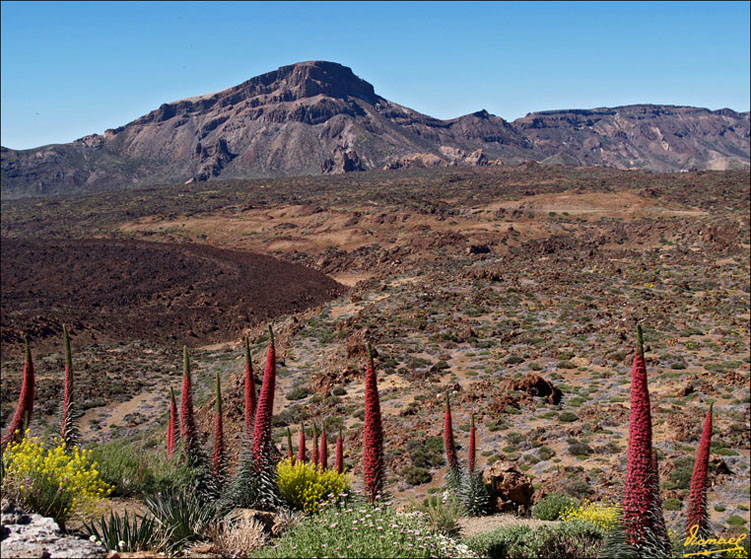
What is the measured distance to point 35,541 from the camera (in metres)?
4.34

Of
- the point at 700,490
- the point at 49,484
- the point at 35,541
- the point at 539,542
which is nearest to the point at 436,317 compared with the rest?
the point at 539,542

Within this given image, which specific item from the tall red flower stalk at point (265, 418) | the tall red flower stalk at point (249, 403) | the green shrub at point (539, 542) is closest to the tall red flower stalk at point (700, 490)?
the green shrub at point (539, 542)

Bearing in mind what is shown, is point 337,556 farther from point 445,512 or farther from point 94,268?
point 94,268

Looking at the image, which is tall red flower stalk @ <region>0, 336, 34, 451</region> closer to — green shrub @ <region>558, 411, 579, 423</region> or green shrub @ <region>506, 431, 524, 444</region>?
green shrub @ <region>506, 431, 524, 444</region>

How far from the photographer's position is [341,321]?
3094 centimetres

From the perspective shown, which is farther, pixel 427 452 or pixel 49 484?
pixel 427 452

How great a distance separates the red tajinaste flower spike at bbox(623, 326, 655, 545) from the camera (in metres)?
5.70

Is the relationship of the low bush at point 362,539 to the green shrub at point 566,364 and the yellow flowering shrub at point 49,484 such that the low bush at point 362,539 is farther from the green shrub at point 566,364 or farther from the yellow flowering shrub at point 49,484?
the green shrub at point 566,364

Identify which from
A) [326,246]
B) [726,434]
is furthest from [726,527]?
[326,246]

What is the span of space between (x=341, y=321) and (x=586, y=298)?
1407 cm

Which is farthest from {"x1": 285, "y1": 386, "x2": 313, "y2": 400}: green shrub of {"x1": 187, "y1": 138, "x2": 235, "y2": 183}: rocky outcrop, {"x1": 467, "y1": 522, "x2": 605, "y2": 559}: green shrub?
{"x1": 187, "y1": 138, "x2": 235, "y2": 183}: rocky outcrop

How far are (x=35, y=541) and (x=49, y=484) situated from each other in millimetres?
1441

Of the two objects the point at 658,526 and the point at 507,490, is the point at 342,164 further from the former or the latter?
the point at 658,526

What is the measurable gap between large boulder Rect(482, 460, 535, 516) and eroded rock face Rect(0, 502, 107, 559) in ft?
28.5
